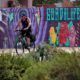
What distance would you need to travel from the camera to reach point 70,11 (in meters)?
23.2

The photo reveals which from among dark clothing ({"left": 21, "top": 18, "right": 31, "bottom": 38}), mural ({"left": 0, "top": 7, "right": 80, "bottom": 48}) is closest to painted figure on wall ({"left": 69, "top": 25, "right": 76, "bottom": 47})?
mural ({"left": 0, "top": 7, "right": 80, "bottom": 48})

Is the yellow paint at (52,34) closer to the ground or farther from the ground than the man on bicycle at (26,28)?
closer to the ground

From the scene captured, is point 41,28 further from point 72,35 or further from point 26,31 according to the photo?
point 26,31

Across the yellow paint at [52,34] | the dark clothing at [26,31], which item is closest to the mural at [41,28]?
the yellow paint at [52,34]

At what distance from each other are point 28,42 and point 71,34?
5570 millimetres

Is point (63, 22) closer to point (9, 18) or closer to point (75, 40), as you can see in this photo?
point (75, 40)

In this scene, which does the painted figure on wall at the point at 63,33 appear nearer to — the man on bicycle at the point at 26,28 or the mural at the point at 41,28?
the mural at the point at 41,28

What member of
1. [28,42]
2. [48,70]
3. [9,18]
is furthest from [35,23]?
[48,70]

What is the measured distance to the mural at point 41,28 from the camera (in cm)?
2322

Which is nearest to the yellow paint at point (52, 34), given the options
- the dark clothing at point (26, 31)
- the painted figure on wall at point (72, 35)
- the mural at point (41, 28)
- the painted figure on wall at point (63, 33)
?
the mural at point (41, 28)

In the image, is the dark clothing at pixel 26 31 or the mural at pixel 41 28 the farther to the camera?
the mural at pixel 41 28

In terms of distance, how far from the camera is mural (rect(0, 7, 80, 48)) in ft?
76.2

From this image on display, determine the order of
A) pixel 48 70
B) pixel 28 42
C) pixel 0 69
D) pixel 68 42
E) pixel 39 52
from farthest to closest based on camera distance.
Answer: pixel 68 42, pixel 28 42, pixel 39 52, pixel 0 69, pixel 48 70

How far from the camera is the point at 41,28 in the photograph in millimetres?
23469
